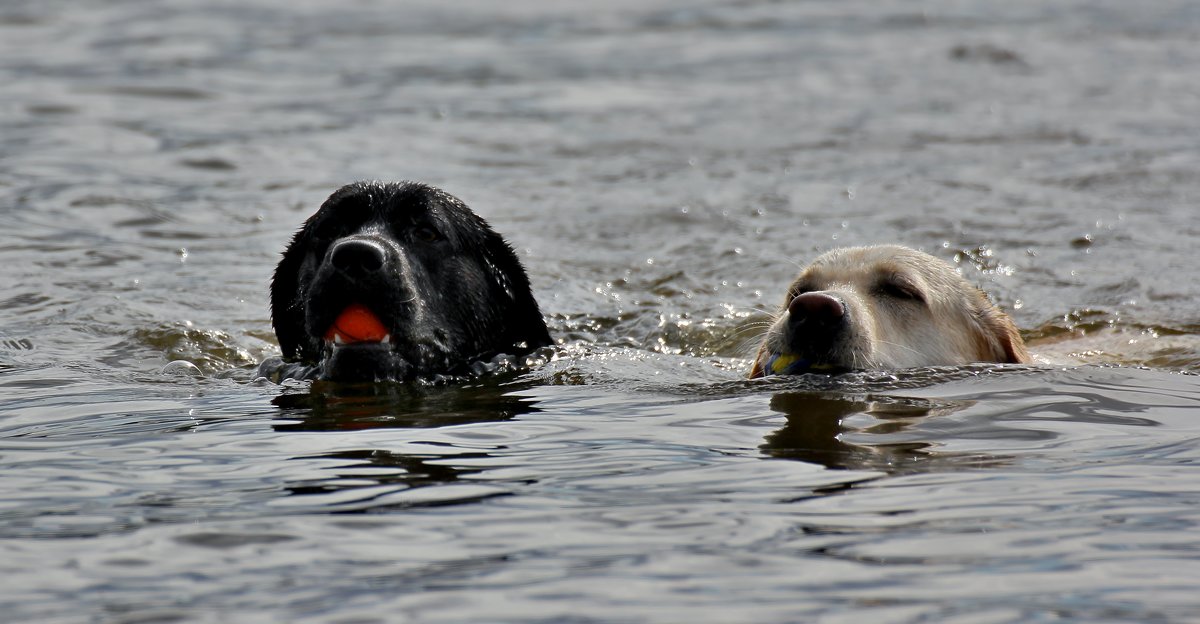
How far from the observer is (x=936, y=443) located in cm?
523

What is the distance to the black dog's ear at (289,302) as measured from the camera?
7516mm

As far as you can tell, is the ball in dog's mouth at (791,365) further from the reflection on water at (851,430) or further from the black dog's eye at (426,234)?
the black dog's eye at (426,234)

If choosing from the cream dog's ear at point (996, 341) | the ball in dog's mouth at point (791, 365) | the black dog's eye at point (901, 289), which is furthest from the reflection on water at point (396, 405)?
the cream dog's ear at point (996, 341)

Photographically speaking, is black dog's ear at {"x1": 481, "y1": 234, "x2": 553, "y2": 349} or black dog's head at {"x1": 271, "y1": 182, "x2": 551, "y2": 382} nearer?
black dog's head at {"x1": 271, "y1": 182, "x2": 551, "y2": 382}

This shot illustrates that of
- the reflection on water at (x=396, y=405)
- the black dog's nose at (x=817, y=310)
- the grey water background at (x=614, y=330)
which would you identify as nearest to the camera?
the grey water background at (x=614, y=330)

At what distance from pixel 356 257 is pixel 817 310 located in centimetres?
206

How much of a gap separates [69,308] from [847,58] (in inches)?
497

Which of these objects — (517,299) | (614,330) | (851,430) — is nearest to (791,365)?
(851,430)

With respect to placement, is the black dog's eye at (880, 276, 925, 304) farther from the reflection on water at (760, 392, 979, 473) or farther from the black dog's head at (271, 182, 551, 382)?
the black dog's head at (271, 182, 551, 382)

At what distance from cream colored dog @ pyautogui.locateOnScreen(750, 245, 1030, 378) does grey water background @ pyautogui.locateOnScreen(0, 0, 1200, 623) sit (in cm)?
18

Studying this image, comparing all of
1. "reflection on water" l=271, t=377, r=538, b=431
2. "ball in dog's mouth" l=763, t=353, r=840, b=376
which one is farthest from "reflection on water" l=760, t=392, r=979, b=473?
"reflection on water" l=271, t=377, r=538, b=431

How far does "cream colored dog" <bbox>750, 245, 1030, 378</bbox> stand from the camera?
6281mm

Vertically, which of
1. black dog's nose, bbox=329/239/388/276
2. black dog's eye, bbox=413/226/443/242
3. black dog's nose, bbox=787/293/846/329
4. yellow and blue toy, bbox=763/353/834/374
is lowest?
yellow and blue toy, bbox=763/353/834/374

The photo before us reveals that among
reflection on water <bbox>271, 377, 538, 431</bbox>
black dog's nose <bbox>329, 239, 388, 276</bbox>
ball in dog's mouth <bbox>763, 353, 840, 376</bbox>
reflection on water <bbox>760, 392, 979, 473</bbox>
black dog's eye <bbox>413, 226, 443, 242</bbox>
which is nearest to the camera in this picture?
reflection on water <bbox>760, 392, 979, 473</bbox>
